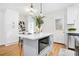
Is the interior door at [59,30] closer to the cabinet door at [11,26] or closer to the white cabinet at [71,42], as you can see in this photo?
the white cabinet at [71,42]

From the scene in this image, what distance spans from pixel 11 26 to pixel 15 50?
348 mm

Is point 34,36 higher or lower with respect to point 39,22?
lower

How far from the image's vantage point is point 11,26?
4.00 feet

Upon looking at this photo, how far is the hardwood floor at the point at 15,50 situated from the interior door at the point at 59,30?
0.07m

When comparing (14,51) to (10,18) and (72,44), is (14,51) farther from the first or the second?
(72,44)

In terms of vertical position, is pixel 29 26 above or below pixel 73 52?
above

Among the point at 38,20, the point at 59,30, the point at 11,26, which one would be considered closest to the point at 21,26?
the point at 11,26

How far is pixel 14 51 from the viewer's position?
4.04 ft

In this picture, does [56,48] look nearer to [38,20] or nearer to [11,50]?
[38,20]

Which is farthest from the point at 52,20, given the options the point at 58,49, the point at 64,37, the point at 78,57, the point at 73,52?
the point at 78,57

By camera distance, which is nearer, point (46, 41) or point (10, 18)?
point (10, 18)

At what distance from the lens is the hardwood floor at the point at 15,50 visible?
3.96 feet

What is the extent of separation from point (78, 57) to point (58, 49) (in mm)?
315

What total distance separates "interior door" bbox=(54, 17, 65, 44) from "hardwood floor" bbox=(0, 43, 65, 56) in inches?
2.9
